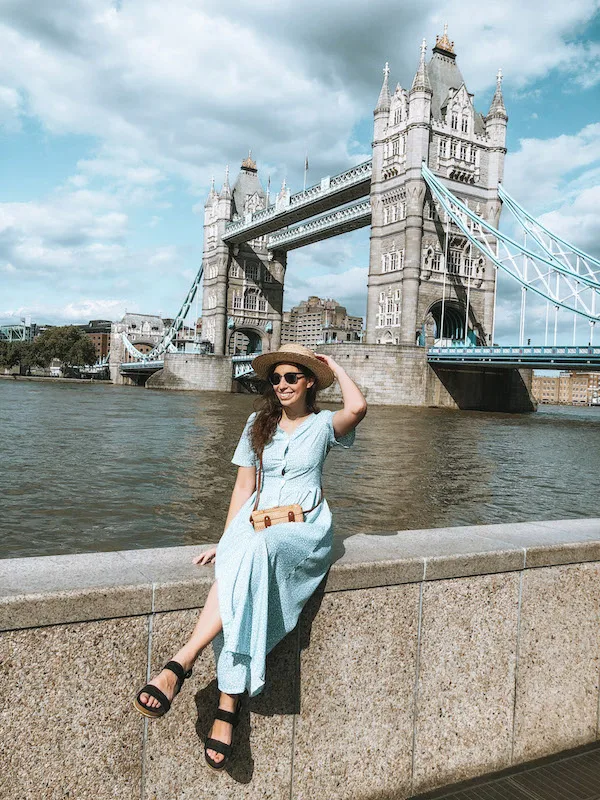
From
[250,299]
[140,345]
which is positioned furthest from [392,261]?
[140,345]

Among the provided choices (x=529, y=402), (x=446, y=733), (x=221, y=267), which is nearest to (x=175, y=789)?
(x=446, y=733)

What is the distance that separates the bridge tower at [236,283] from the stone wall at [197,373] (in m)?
5.02

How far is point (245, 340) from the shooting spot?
75.7m

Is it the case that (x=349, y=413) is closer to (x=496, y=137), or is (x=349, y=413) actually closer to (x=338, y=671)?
(x=338, y=671)

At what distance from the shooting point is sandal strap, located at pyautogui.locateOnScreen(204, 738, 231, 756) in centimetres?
217

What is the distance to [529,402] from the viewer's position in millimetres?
44906

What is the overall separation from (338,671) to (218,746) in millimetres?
485

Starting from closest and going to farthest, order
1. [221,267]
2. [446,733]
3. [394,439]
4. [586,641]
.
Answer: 1. [446,733]
2. [586,641]
3. [394,439]
4. [221,267]

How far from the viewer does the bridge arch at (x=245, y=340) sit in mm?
68375

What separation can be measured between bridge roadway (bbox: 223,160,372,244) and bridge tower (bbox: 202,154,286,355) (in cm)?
188

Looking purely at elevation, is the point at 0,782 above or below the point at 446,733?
above

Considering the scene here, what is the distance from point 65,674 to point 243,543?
0.63 metres

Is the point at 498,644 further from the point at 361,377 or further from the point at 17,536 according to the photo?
the point at 361,377

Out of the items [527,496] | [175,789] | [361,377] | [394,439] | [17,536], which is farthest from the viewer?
[361,377]
